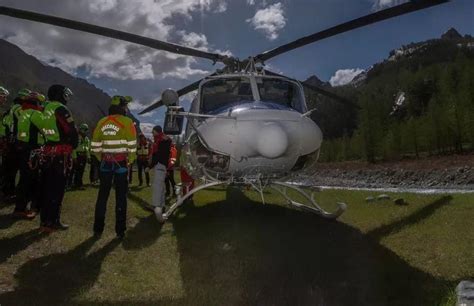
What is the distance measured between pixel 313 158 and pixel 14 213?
23.5 ft

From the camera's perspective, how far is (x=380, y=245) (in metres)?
8.02

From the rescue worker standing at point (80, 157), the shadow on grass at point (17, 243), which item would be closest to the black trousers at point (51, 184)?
the shadow on grass at point (17, 243)

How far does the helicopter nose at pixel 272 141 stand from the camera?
274 inches

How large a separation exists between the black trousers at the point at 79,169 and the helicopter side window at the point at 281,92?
1047cm

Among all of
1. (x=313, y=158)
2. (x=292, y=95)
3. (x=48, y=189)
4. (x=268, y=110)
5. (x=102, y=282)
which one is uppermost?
(x=292, y=95)

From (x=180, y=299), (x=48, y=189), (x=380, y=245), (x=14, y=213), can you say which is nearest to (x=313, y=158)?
(x=380, y=245)

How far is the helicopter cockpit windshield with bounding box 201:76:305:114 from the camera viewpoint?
31.1ft

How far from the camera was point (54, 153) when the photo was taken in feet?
27.4

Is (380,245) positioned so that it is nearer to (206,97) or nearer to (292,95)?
(292,95)

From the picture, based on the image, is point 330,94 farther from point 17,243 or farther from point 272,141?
point 17,243

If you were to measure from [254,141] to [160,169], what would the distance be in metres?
3.95

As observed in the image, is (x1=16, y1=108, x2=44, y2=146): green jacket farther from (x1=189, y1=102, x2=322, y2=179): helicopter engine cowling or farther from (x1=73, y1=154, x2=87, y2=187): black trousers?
(x1=73, y1=154, x2=87, y2=187): black trousers

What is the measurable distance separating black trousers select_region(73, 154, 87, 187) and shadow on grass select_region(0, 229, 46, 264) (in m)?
8.53

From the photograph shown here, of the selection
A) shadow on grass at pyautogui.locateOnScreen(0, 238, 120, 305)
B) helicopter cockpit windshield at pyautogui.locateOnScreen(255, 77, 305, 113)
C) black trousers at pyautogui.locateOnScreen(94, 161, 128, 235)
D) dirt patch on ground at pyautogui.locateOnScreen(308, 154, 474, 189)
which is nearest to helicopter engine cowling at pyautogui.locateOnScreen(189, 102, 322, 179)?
helicopter cockpit windshield at pyautogui.locateOnScreen(255, 77, 305, 113)
